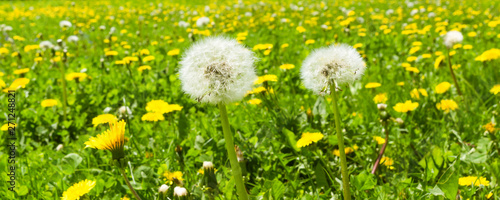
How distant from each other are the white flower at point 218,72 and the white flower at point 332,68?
0.18 meters

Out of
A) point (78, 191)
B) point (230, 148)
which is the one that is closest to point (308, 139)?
point (230, 148)

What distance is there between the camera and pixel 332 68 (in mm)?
959

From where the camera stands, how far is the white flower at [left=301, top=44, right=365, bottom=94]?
954 mm

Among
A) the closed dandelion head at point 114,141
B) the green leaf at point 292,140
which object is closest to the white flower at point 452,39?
the green leaf at point 292,140

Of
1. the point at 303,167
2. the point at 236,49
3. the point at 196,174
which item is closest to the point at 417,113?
the point at 303,167

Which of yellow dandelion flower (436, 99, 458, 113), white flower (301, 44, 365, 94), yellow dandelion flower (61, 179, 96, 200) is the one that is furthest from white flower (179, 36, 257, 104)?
yellow dandelion flower (436, 99, 458, 113)

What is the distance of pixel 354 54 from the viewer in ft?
3.44

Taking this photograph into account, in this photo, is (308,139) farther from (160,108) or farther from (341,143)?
(160,108)

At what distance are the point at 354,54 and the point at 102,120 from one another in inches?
46.8

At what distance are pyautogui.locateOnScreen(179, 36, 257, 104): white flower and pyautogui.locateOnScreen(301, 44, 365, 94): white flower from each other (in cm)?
18

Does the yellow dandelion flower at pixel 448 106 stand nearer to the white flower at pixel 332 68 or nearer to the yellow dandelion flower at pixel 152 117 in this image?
the white flower at pixel 332 68

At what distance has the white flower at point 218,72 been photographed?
88 cm

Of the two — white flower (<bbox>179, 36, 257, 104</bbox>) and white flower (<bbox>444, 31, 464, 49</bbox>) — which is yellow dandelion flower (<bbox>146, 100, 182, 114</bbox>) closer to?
white flower (<bbox>179, 36, 257, 104</bbox>)

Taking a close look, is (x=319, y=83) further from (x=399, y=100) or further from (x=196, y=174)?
(x=399, y=100)
